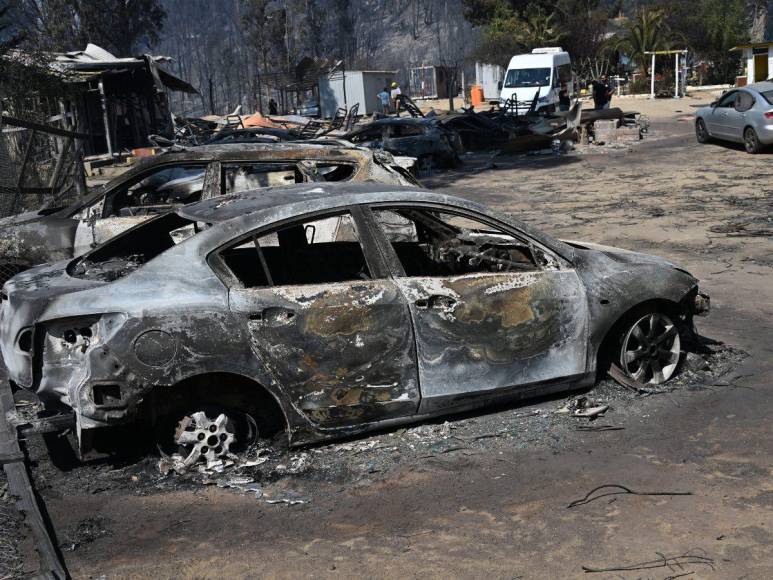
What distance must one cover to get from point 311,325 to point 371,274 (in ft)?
1.65

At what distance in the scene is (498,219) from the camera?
5586 mm

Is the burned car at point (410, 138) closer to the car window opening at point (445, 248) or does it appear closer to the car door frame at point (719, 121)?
the car door frame at point (719, 121)

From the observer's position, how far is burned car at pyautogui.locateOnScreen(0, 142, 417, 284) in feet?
26.6

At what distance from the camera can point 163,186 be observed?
8.65m

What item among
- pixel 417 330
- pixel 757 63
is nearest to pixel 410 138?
pixel 417 330

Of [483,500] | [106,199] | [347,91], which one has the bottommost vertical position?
[483,500]

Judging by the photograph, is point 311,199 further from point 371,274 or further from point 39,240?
point 39,240

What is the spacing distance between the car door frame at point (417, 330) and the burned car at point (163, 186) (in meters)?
3.16

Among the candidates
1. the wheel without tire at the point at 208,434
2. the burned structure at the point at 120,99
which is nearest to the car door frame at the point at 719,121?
the burned structure at the point at 120,99

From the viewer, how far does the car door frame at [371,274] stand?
4980 mm

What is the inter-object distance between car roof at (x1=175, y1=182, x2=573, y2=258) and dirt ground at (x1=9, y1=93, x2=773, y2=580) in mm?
1250

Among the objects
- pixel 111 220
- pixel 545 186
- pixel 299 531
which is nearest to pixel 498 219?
pixel 299 531

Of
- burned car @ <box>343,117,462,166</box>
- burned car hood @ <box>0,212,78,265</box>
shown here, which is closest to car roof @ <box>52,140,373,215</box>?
burned car hood @ <box>0,212,78,265</box>

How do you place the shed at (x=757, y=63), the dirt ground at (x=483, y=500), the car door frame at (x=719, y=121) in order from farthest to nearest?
the shed at (x=757, y=63), the car door frame at (x=719, y=121), the dirt ground at (x=483, y=500)
